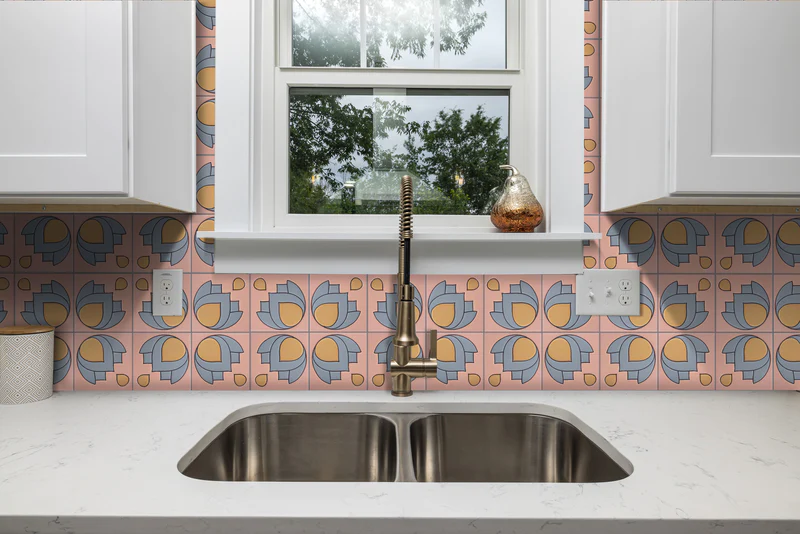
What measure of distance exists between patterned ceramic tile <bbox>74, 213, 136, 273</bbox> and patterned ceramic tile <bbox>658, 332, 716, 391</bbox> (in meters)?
1.38

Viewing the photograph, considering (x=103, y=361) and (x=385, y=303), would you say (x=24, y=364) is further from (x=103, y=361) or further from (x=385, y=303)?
(x=385, y=303)

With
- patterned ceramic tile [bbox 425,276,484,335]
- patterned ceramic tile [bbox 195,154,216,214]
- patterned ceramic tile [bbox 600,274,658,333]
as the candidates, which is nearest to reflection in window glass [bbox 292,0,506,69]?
patterned ceramic tile [bbox 195,154,216,214]

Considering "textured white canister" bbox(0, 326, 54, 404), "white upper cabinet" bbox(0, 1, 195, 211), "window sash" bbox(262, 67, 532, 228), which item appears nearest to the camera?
"white upper cabinet" bbox(0, 1, 195, 211)

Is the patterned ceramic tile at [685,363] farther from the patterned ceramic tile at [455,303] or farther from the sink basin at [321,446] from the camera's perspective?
the sink basin at [321,446]

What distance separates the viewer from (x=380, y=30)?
1302mm

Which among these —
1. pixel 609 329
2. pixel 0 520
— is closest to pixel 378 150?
pixel 609 329

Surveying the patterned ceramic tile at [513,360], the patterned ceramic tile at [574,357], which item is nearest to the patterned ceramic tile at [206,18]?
the patterned ceramic tile at [513,360]

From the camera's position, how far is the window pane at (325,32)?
1.30 metres

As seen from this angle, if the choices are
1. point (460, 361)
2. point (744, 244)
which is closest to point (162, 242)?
point (460, 361)

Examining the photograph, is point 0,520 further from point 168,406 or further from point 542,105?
point 542,105

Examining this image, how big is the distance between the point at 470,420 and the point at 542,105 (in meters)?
0.81

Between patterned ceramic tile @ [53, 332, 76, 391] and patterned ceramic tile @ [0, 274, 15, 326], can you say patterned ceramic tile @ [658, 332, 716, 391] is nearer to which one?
patterned ceramic tile @ [53, 332, 76, 391]

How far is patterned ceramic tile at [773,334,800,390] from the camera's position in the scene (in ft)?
3.92

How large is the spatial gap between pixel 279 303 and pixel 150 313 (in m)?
0.33
